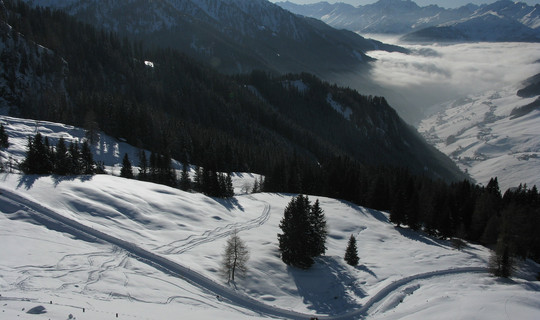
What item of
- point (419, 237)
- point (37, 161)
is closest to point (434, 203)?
point (419, 237)

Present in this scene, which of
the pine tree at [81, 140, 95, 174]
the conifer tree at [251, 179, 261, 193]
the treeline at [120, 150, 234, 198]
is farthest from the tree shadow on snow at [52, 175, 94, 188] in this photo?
the conifer tree at [251, 179, 261, 193]

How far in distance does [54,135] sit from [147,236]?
218 ft

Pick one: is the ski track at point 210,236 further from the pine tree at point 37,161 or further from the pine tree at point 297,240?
the pine tree at point 37,161

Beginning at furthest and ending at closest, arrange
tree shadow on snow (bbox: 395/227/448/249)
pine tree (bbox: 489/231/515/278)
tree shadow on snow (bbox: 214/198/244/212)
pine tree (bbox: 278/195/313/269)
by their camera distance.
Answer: tree shadow on snow (bbox: 214/198/244/212), tree shadow on snow (bbox: 395/227/448/249), pine tree (bbox: 489/231/515/278), pine tree (bbox: 278/195/313/269)

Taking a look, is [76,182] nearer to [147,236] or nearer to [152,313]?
[147,236]

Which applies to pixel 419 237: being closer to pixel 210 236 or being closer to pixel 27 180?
pixel 210 236

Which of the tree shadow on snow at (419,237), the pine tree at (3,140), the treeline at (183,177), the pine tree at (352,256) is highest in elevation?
the pine tree at (3,140)

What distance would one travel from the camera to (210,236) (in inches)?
1826

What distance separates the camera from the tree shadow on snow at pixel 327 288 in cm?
3631

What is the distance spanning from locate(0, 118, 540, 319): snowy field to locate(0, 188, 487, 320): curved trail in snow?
11 centimetres

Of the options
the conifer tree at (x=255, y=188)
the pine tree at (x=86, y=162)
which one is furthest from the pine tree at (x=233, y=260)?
the conifer tree at (x=255, y=188)

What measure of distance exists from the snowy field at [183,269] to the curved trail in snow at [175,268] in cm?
11

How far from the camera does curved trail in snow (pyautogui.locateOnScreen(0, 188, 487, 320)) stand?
33.3 metres

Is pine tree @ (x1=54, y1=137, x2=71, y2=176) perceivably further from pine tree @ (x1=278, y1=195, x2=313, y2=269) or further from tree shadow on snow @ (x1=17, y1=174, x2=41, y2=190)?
pine tree @ (x1=278, y1=195, x2=313, y2=269)
